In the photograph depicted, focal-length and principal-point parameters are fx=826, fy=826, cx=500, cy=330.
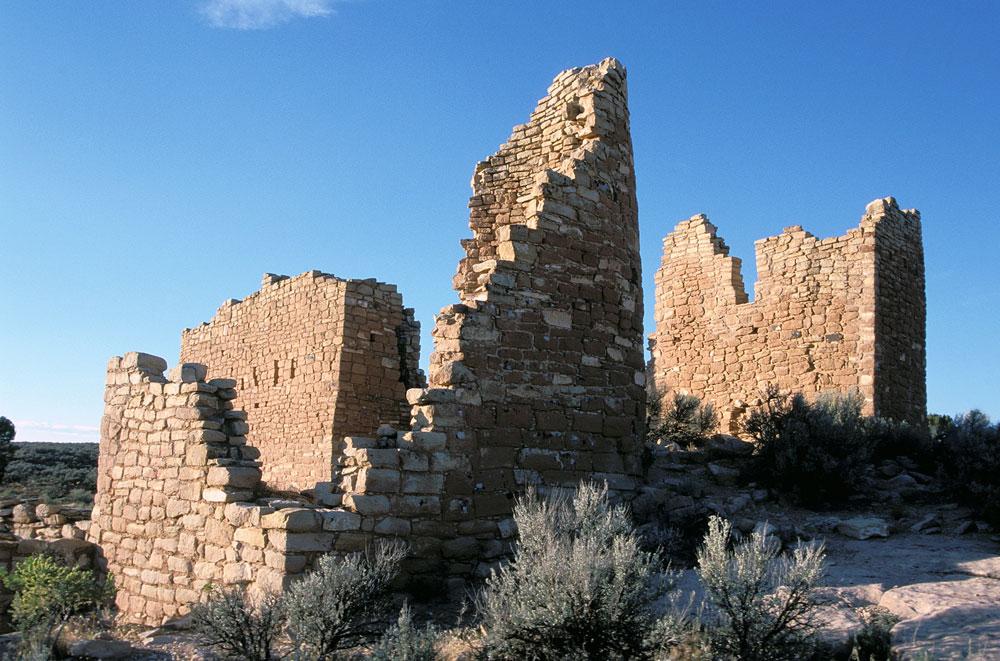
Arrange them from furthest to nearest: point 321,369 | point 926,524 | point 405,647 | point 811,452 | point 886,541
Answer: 1. point 321,369
2. point 811,452
3. point 926,524
4. point 886,541
5. point 405,647

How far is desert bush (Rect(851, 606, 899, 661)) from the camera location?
4812mm

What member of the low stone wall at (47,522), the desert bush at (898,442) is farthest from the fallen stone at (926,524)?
the low stone wall at (47,522)

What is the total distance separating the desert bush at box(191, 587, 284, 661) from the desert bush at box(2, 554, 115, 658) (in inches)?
67.0

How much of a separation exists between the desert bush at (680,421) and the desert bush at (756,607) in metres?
7.63

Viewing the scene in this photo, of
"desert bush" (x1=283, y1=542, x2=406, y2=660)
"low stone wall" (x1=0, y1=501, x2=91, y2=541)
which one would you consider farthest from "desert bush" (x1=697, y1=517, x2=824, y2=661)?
"low stone wall" (x1=0, y1=501, x2=91, y2=541)

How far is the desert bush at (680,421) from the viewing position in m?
12.9

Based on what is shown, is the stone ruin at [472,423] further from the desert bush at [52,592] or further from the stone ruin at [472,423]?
the desert bush at [52,592]

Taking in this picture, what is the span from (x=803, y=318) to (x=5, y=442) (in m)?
21.1

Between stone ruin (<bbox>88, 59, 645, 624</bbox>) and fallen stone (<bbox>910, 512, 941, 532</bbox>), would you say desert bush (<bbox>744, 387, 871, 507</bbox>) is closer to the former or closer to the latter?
fallen stone (<bbox>910, 512, 941, 532</bbox>)

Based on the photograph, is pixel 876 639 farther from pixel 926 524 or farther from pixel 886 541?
pixel 926 524

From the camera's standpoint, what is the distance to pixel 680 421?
13.6 metres

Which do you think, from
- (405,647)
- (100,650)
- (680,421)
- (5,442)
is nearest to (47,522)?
(100,650)

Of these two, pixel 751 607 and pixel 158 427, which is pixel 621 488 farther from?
pixel 158 427

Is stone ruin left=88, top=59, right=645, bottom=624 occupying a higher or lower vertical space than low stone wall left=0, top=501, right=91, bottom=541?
higher
